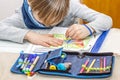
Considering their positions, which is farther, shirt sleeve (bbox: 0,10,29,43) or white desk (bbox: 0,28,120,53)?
shirt sleeve (bbox: 0,10,29,43)

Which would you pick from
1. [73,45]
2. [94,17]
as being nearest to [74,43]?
[73,45]

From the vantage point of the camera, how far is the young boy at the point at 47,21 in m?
1.08

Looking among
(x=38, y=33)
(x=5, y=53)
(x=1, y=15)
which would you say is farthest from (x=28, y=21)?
(x=1, y=15)

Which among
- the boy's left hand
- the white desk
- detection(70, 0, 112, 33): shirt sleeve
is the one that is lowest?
the white desk

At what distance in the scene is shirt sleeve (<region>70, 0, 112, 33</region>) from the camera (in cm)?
119

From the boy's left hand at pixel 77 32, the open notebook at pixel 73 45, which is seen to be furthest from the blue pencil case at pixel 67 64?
the boy's left hand at pixel 77 32

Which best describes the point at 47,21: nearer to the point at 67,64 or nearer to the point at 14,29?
the point at 14,29

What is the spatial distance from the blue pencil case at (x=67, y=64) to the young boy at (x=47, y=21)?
5.8 inches

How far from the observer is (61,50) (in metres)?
0.97

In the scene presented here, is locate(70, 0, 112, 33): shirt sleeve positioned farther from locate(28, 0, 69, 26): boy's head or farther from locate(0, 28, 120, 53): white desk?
locate(28, 0, 69, 26): boy's head

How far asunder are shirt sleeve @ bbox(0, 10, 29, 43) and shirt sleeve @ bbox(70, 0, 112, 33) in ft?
0.84

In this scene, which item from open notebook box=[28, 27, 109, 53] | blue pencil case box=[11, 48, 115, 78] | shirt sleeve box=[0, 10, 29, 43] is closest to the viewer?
blue pencil case box=[11, 48, 115, 78]

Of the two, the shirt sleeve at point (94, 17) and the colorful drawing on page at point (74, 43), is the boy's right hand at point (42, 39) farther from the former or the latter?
the shirt sleeve at point (94, 17)

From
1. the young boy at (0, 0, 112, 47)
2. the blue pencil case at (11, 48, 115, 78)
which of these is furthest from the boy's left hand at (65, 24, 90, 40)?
the blue pencil case at (11, 48, 115, 78)
